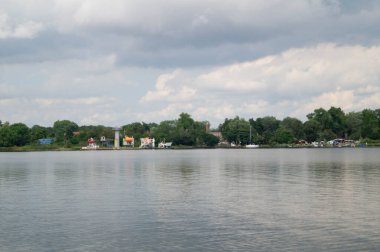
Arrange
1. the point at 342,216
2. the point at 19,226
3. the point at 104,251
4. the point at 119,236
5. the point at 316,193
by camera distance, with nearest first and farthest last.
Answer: the point at 104,251 → the point at 119,236 → the point at 19,226 → the point at 342,216 → the point at 316,193

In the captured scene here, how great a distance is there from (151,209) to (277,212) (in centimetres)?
870

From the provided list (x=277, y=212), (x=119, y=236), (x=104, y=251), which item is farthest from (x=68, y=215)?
(x=277, y=212)

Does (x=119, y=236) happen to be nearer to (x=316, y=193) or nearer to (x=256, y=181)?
(x=316, y=193)

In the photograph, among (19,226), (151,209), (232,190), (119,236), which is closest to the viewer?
(119,236)

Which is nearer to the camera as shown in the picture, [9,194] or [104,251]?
[104,251]

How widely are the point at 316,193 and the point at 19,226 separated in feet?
83.3

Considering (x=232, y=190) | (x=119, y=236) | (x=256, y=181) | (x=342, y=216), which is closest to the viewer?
(x=119, y=236)

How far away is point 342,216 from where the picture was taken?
32.4 metres

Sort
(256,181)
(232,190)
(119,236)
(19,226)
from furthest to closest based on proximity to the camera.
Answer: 1. (256,181)
2. (232,190)
3. (19,226)
4. (119,236)

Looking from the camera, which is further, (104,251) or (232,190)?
(232,190)

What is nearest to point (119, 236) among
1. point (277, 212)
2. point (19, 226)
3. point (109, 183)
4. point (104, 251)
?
point (104, 251)

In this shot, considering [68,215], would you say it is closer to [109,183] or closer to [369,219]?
[369,219]

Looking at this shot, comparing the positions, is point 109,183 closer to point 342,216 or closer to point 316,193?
point 316,193

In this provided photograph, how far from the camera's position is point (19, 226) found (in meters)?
30.1
